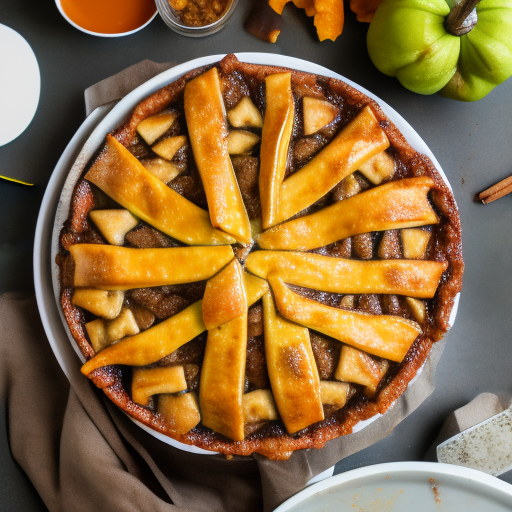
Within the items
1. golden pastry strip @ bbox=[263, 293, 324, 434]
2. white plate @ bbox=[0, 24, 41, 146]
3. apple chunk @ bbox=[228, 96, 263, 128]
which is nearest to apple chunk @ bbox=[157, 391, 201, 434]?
golden pastry strip @ bbox=[263, 293, 324, 434]

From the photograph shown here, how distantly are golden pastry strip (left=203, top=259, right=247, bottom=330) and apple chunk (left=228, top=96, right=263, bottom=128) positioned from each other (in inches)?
18.9

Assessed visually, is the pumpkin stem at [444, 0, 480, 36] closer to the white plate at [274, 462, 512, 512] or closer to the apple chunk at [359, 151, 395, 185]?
the apple chunk at [359, 151, 395, 185]

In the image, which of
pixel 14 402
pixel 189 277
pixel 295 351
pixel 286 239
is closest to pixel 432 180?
pixel 286 239

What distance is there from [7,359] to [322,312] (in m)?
1.23

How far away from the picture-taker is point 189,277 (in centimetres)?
163

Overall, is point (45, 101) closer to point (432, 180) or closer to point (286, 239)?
point (286, 239)

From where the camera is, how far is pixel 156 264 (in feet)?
5.33

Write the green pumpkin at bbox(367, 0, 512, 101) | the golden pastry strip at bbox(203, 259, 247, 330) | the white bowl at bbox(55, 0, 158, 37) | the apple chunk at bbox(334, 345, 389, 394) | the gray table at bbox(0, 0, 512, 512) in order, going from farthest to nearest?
the gray table at bbox(0, 0, 512, 512) → the white bowl at bbox(55, 0, 158, 37) → the green pumpkin at bbox(367, 0, 512, 101) → the apple chunk at bbox(334, 345, 389, 394) → the golden pastry strip at bbox(203, 259, 247, 330)

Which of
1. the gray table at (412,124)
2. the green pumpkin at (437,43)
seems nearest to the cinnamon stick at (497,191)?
the gray table at (412,124)

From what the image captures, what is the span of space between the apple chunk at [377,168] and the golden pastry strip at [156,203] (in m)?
0.53

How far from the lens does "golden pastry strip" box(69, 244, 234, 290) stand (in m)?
1.62

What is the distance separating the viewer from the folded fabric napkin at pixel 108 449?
73.6 inches

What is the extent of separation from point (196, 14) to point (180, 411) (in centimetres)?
151

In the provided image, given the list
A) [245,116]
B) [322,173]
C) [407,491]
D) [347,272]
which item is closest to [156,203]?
[245,116]
